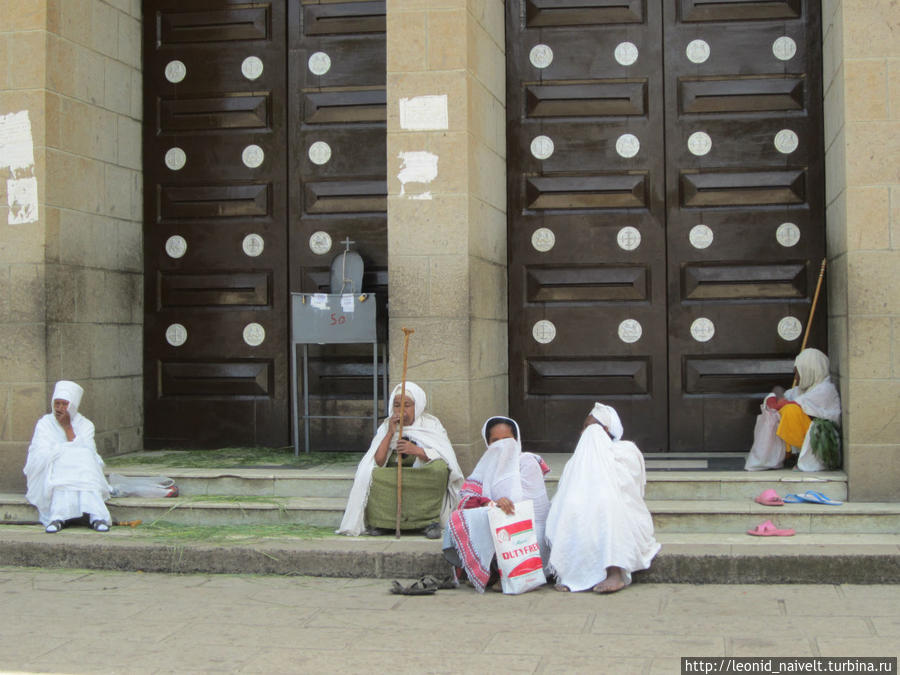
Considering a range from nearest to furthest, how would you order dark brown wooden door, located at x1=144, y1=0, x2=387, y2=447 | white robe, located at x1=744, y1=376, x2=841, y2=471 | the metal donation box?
white robe, located at x1=744, y1=376, x2=841, y2=471 < the metal donation box < dark brown wooden door, located at x1=144, y1=0, x2=387, y2=447

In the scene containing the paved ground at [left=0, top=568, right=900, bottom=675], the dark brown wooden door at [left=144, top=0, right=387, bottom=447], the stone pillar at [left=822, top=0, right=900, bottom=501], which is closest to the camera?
the paved ground at [left=0, top=568, right=900, bottom=675]

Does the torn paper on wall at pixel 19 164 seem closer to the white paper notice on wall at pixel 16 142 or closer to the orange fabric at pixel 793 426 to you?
the white paper notice on wall at pixel 16 142

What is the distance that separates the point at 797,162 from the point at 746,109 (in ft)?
1.91

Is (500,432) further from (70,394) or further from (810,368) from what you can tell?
(70,394)

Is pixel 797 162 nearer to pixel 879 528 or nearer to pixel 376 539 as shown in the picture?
pixel 879 528

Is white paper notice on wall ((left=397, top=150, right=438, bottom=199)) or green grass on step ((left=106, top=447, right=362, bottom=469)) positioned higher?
white paper notice on wall ((left=397, top=150, right=438, bottom=199))

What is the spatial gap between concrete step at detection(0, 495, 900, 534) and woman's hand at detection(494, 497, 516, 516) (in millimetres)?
1199

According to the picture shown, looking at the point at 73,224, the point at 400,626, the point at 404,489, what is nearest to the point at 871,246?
the point at 404,489

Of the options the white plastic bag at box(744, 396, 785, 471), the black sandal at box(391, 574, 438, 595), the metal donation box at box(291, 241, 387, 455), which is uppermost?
the metal donation box at box(291, 241, 387, 455)

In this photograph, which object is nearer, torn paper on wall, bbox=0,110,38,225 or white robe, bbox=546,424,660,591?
white robe, bbox=546,424,660,591

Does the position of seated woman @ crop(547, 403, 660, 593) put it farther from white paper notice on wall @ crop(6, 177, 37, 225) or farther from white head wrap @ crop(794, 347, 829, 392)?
white paper notice on wall @ crop(6, 177, 37, 225)

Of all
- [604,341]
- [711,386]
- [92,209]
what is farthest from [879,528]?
[92,209]

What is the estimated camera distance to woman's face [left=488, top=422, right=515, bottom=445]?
6992mm

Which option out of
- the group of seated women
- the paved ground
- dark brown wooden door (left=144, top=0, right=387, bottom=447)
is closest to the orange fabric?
the group of seated women
